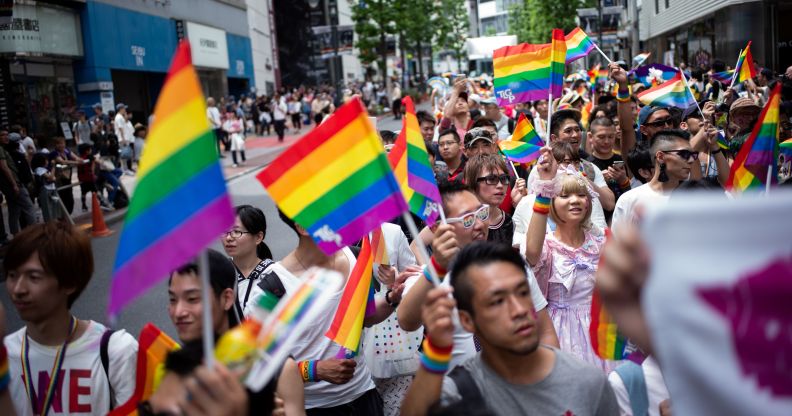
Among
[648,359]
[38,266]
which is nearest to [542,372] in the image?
[648,359]

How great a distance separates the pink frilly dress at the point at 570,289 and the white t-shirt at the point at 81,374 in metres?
2.27

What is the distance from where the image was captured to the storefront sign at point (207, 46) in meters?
37.8

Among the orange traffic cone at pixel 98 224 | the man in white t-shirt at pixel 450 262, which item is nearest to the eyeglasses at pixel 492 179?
the man in white t-shirt at pixel 450 262

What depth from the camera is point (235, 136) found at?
1014 inches

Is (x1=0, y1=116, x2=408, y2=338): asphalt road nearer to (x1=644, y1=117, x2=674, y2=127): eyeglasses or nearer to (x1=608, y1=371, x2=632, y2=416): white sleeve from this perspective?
(x1=608, y1=371, x2=632, y2=416): white sleeve

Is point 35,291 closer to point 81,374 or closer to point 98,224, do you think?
point 81,374

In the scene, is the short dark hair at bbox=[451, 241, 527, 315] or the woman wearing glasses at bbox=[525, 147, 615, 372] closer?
the short dark hair at bbox=[451, 241, 527, 315]

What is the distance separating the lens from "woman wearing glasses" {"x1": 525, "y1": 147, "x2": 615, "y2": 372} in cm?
442

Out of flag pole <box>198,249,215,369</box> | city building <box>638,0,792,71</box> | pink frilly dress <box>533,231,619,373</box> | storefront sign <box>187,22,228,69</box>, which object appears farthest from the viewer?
storefront sign <box>187,22,228,69</box>

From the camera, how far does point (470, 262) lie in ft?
10.1

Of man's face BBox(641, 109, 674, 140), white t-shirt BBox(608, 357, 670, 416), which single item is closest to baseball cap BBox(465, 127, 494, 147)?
man's face BBox(641, 109, 674, 140)

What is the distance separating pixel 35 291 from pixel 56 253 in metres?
0.17

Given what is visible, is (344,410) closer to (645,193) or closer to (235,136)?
(645,193)

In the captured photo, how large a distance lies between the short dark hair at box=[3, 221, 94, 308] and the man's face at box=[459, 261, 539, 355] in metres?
1.58
